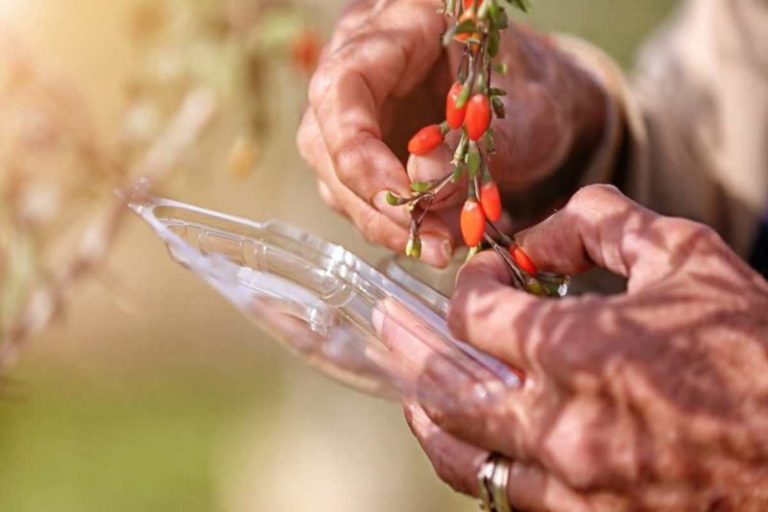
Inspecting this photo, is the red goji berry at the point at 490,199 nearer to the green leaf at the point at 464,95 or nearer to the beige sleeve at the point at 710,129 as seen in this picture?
the green leaf at the point at 464,95

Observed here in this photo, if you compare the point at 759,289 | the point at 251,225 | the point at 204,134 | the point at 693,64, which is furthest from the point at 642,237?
the point at 204,134

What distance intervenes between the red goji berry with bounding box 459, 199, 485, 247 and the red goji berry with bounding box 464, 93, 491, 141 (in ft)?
0.25

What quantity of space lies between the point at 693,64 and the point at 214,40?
98 cm

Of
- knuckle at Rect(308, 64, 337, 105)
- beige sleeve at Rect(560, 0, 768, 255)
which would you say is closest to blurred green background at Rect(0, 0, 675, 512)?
beige sleeve at Rect(560, 0, 768, 255)

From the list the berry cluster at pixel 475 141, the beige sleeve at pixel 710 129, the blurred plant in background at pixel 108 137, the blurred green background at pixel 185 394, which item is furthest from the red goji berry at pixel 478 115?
the blurred green background at pixel 185 394

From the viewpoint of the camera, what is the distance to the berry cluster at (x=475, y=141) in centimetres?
74

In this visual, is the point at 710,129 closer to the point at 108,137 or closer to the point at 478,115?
the point at 478,115

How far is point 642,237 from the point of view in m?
0.83

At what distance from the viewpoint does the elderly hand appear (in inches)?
38.0

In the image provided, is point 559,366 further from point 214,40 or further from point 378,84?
point 214,40

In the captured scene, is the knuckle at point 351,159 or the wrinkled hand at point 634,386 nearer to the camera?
the wrinkled hand at point 634,386

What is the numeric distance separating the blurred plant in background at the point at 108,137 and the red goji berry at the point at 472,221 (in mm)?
1083

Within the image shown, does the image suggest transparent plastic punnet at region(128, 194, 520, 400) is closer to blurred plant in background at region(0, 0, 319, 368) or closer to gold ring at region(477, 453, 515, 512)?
gold ring at region(477, 453, 515, 512)

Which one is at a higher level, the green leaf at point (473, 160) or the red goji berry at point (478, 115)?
the red goji berry at point (478, 115)
